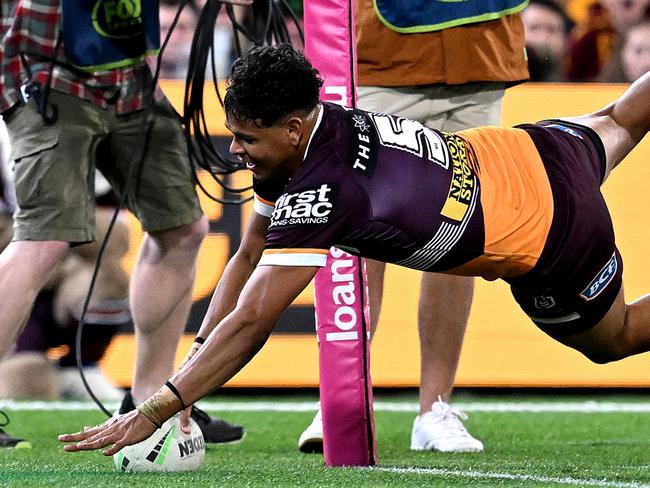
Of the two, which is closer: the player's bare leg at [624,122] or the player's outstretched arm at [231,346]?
the player's outstretched arm at [231,346]

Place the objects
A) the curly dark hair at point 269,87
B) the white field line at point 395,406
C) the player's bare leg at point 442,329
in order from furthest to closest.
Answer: the white field line at point 395,406
the player's bare leg at point 442,329
the curly dark hair at point 269,87

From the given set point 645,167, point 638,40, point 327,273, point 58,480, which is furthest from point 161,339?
point 638,40

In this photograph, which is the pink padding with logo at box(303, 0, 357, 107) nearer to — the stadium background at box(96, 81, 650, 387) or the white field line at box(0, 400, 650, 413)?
the white field line at box(0, 400, 650, 413)

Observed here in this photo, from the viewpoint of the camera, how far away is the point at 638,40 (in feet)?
24.6

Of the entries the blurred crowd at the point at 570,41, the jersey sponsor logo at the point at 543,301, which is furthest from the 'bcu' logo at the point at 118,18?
the blurred crowd at the point at 570,41

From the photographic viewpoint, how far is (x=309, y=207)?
324 centimetres

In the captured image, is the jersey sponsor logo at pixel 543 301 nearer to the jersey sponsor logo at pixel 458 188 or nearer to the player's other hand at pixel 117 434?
the jersey sponsor logo at pixel 458 188

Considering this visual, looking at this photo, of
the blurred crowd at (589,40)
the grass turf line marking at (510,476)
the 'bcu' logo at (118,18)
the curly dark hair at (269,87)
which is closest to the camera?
the curly dark hair at (269,87)

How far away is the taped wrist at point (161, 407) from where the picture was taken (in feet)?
10.7

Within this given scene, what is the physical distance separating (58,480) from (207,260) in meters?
2.67

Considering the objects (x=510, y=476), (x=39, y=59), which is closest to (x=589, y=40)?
(x=39, y=59)

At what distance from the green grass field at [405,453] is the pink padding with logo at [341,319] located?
11 cm

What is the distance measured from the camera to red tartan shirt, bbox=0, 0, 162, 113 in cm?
448

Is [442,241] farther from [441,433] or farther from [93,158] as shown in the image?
[93,158]
